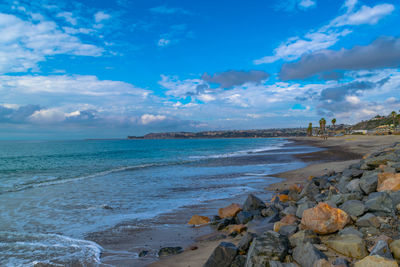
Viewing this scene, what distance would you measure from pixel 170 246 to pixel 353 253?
15.8 ft

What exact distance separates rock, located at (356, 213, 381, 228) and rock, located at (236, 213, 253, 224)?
12.7 ft

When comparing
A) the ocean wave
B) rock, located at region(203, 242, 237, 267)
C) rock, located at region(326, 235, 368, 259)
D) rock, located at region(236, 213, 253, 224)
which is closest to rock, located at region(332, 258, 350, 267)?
rock, located at region(326, 235, 368, 259)

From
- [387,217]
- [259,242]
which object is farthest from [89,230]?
[387,217]

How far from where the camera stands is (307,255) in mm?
4312

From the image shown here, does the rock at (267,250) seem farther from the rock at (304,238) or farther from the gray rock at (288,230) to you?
the gray rock at (288,230)

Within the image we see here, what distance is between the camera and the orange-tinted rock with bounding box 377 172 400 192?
6584 mm

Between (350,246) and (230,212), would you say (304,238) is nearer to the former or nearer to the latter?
(350,246)

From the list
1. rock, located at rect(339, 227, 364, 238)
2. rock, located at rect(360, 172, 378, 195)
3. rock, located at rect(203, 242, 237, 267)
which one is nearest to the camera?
rock, located at rect(339, 227, 364, 238)

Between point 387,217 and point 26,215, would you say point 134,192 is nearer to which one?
point 26,215

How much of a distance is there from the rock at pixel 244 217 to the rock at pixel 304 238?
3.56 metres

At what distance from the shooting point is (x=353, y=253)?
14.0 feet

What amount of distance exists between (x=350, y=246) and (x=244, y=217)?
4546 mm

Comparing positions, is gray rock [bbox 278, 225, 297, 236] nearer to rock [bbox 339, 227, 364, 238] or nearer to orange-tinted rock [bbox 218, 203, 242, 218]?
rock [bbox 339, 227, 364, 238]

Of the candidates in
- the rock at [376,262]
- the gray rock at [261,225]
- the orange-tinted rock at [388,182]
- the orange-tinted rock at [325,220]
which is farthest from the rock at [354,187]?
the rock at [376,262]
